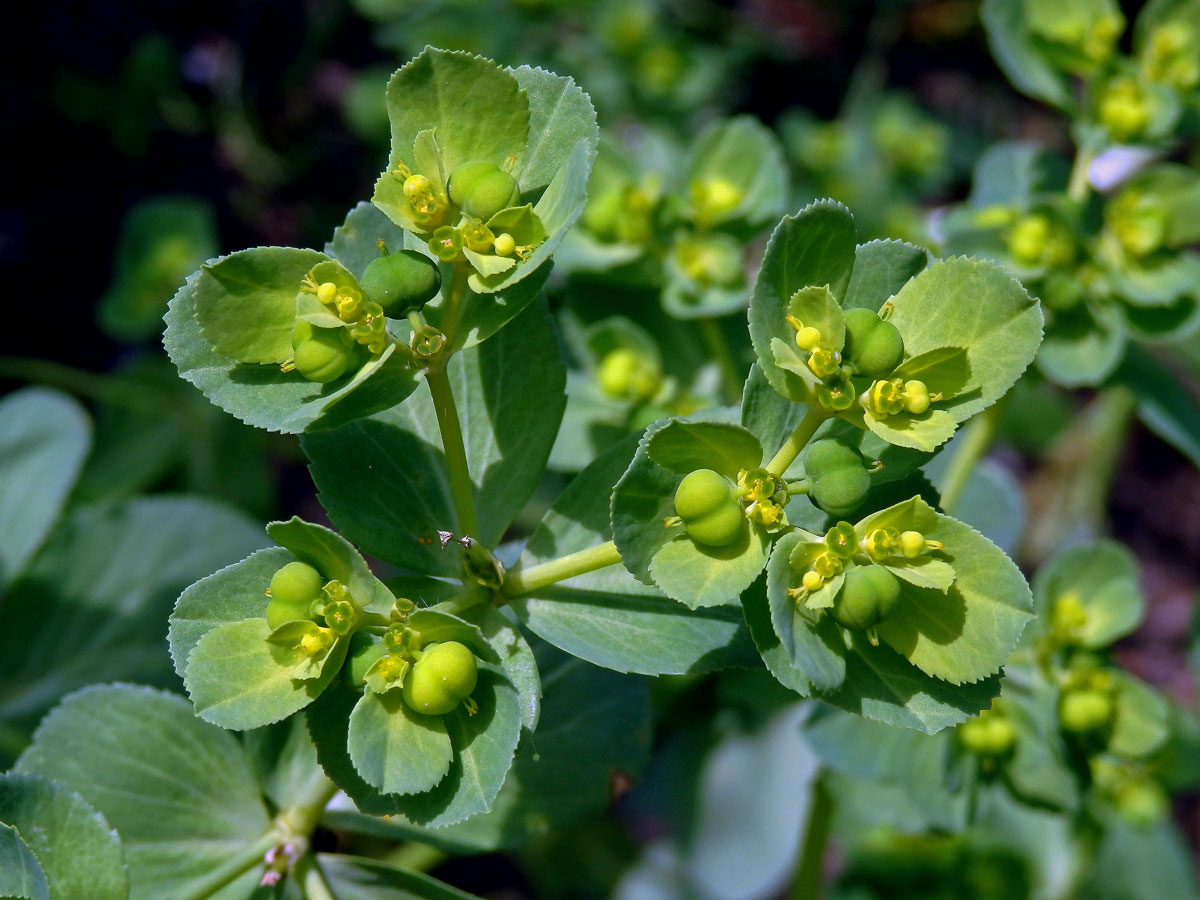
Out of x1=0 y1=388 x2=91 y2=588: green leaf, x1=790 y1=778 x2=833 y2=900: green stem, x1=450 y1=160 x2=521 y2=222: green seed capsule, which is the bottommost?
x1=790 y1=778 x2=833 y2=900: green stem

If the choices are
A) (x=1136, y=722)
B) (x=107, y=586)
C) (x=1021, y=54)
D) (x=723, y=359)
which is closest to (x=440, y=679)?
(x=723, y=359)

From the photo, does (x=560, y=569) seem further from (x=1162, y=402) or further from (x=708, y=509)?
(x=1162, y=402)

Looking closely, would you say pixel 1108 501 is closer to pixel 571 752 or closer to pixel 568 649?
pixel 571 752

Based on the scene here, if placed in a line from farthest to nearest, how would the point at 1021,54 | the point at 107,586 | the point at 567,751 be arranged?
the point at 107,586
the point at 1021,54
the point at 567,751

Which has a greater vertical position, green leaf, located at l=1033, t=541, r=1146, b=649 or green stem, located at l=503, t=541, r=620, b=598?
green stem, located at l=503, t=541, r=620, b=598

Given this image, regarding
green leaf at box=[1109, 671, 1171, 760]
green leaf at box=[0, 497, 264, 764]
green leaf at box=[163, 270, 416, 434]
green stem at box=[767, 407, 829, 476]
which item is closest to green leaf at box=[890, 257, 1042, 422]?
green stem at box=[767, 407, 829, 476]

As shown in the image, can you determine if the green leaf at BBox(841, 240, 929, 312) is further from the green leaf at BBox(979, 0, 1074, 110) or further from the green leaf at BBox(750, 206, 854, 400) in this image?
the green leaf at BBox(979, 0, 1074, 110)

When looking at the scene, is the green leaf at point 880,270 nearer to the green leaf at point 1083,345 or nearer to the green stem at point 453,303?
the green stem at point 453,303
